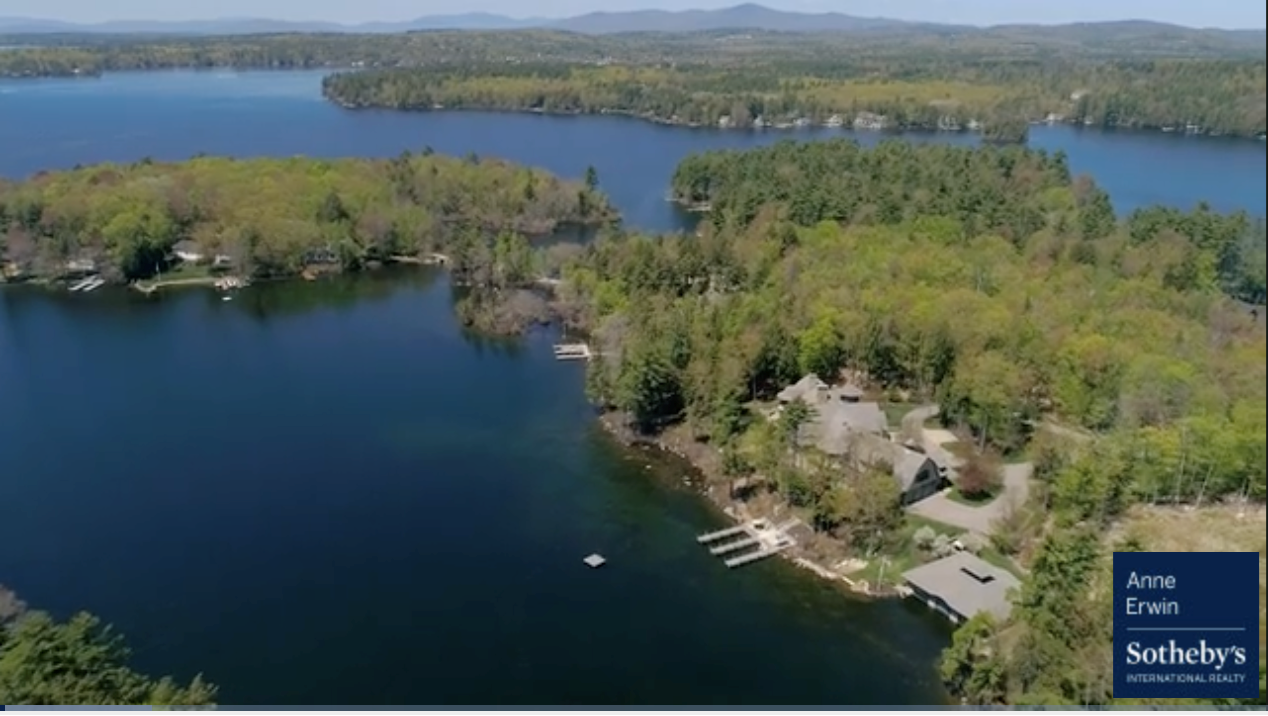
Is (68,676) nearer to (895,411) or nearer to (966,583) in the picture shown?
(966,583)

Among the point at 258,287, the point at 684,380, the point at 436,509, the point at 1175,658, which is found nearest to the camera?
the point at 1175,658

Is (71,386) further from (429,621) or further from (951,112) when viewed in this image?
(951,112)

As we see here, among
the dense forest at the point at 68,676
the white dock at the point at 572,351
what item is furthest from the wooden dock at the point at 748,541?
the white dock at the point at 572,351

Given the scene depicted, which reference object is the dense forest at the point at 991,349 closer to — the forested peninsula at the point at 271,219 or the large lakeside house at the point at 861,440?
the large lakeside house at the point at 861,440

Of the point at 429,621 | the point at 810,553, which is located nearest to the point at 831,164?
the point at 810,553

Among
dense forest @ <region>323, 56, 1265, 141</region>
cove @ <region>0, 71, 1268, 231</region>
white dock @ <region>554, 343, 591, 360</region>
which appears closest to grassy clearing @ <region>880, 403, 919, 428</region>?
white dock @ <region>554, 343, 591, 360</region>

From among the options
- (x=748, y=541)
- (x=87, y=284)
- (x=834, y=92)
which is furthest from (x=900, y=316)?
(x=834, y=92)

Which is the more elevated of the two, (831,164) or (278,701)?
(831,164)

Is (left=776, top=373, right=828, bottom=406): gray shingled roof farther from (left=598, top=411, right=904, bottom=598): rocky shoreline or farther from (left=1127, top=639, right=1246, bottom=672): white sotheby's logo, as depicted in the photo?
(left=1127, top=639, right=1246, bottom=672): white sotheby's logo
